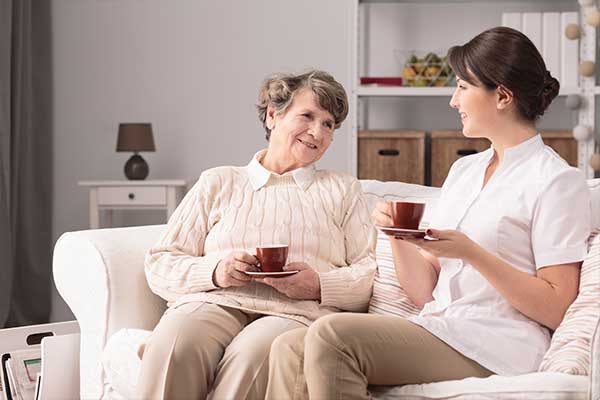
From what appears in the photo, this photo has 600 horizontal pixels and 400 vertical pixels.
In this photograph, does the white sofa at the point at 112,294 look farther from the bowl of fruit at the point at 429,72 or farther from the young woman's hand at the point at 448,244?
the bowl of fruit at the point at 429,72

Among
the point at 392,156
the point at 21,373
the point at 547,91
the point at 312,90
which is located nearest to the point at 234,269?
the point at 312,90

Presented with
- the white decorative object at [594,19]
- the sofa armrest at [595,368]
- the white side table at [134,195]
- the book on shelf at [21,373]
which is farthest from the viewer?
the white side table at [134,195]

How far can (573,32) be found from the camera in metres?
4.07

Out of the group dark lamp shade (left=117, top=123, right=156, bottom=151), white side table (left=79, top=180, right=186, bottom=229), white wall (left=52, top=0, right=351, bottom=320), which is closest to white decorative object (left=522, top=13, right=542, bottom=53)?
white wall (left=52, top=0, right=351, bottom=320)

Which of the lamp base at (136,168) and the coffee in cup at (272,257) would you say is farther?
the lamp base at (136,168)

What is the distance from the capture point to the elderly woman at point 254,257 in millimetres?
1983

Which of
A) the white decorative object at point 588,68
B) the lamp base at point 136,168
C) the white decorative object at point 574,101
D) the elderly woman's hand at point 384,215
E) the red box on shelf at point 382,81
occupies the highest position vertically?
the white decorative object at point 588,68

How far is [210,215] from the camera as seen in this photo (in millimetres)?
2365

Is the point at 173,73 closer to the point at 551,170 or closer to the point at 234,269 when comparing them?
the point at 234,269

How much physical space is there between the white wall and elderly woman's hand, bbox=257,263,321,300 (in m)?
2.63

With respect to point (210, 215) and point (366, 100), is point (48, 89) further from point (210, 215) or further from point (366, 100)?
point (210, 215)

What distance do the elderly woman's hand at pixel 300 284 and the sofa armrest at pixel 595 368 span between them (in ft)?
2.34

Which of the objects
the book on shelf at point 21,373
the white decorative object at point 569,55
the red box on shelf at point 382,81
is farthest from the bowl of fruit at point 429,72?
the book on shelf at point 21,373

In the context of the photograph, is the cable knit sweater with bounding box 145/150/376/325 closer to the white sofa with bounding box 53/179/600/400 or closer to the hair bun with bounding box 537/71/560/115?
the white sofa with bounding box 53/179/600/400
